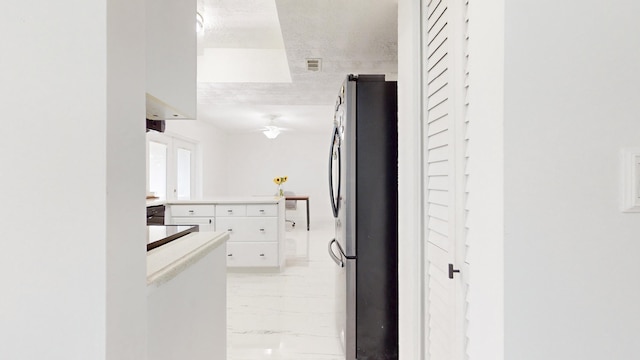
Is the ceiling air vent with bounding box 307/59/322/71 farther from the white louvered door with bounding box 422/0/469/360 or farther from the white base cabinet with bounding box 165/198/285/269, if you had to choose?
the white base cabinet with bounding box 165/198/285/269

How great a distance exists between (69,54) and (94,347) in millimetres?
538

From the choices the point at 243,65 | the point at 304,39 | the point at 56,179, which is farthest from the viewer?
the point at 243,65

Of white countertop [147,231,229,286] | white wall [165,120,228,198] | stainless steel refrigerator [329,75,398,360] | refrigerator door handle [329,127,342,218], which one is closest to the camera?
white countertop [147,231,229,286]

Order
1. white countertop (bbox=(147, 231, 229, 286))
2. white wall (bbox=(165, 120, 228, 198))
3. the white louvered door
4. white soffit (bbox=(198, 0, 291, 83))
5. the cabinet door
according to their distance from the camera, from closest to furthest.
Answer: white countertop (bbox=(147, 231, 229, 286)) < the white louvered door < white soffit (bbox=(198, 0, 291, 83)) < the cabinet door < white wall (bbox=(165, 120, 228, 198))

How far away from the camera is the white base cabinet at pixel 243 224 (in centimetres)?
368

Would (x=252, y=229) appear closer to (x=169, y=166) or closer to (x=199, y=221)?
(x=199, y=221)

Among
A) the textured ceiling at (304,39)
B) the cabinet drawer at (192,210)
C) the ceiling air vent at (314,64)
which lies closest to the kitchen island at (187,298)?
the textured ceiling at (304,39)

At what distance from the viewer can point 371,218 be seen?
184 cm

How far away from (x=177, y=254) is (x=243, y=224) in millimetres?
2704

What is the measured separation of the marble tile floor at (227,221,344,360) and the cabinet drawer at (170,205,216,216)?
784 millimetres

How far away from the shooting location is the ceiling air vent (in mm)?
2626
